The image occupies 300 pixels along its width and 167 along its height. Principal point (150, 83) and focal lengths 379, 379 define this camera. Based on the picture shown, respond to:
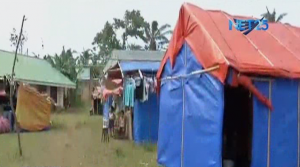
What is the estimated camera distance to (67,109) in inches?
1174

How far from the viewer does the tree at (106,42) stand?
39.1 meters

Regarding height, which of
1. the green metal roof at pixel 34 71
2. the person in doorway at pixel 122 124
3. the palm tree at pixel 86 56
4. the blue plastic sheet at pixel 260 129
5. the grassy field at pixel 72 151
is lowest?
the grassy field at pixel 72 151

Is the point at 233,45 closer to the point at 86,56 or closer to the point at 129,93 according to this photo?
the point at 129,93

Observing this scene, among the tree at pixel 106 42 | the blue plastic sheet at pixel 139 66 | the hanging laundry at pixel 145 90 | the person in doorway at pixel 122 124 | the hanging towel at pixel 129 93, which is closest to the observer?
the hanging laundry at pixel 145 90

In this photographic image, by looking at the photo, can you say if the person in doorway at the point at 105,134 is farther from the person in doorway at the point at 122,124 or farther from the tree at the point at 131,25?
the tree at the point at 131,25

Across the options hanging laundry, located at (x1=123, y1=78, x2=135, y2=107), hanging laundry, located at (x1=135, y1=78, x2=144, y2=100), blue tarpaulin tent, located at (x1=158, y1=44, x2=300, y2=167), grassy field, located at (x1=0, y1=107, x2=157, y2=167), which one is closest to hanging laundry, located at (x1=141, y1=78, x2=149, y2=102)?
hanging laundry, located at (x1=135, y1=78, x2=144, y2=100)

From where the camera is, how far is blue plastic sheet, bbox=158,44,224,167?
254 inches

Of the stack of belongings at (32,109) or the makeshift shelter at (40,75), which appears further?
the makeshift shelter at (40,75)

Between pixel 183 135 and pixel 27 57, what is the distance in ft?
82.3

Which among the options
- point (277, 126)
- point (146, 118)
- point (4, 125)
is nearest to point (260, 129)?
→ point (277, 126)

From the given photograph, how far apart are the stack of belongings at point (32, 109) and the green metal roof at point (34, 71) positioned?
7.73m

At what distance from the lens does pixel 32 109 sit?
16562 millimetres

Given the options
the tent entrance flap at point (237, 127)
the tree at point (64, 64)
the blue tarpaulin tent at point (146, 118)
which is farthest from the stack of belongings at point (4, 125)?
the tree at point (64, 64)

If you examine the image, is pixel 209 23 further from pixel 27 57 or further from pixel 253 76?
pixel 27 57
